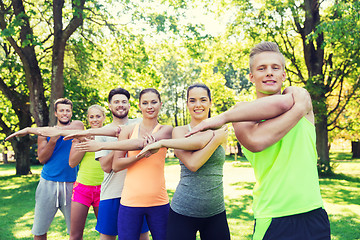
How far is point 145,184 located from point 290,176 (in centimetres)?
185

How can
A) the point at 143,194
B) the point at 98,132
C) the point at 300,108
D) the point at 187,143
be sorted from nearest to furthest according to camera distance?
the point at 300,108 < the point at 187,143 < the point at 143,194 < the point at 98,132

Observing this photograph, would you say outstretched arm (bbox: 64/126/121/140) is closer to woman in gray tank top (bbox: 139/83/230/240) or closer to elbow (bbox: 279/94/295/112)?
woman in gray tank top (bbox: 139/83/230/240)

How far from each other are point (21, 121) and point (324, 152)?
1678 centimetres

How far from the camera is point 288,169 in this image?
1.84 meters

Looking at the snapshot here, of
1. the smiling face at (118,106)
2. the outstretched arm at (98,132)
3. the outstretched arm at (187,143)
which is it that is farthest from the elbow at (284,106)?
the smiling face at (118,106)

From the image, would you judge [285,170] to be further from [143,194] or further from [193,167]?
[143,194]

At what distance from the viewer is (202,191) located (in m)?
2.89

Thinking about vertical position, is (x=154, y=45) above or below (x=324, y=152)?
above

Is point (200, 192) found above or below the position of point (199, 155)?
below

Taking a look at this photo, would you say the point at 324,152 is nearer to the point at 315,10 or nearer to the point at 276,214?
the point at 315,10

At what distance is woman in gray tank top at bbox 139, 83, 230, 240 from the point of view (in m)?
2.81

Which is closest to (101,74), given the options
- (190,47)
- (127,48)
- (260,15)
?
(127,48)

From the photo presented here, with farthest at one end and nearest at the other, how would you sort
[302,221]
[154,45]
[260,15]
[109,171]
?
[260,15], [154,45], [109,171], [302,221]

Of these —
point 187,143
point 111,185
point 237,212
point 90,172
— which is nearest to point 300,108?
point 187,143
